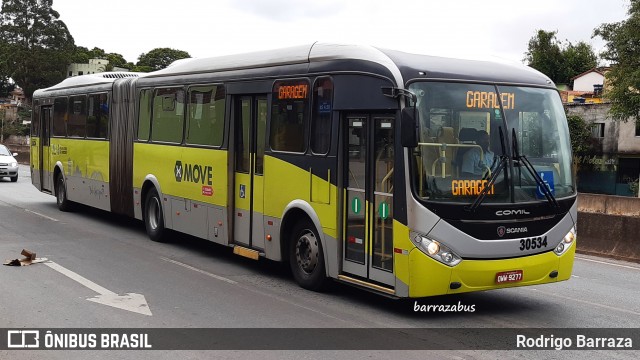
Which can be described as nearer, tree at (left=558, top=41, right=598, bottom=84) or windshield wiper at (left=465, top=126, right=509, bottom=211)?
windshield wiper at (left=465, top=126, right=509, bottom=211)

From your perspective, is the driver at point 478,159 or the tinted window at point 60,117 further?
the tinted window at point 60,117

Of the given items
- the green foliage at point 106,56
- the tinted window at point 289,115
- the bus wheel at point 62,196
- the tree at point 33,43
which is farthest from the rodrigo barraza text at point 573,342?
the green foliage at point 106,56

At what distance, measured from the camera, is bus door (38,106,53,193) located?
2038 cm

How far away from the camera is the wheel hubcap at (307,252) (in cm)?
981

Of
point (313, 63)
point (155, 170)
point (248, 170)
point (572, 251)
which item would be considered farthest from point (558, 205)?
point (155, 170)

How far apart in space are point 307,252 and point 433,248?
2333 mm

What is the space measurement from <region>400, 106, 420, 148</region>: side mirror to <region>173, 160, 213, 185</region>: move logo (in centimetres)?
493

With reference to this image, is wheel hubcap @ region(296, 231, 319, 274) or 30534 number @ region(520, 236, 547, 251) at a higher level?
30534 number @ region(520, 236, 547, 251)

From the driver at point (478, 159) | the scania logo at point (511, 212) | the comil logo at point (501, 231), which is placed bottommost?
the comil logo at point (501, 231)

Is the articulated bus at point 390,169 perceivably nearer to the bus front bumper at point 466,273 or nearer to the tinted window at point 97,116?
the bus front bumper at point 466,273

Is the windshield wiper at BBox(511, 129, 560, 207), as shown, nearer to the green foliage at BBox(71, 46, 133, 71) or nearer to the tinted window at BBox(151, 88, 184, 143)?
the tinted window at BBox(151, 88, 184, 143)

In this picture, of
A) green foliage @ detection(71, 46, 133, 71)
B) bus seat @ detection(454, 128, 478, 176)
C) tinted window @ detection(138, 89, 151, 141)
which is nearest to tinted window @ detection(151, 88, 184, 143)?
tinted window @ detection(138, 89, 151, 141)

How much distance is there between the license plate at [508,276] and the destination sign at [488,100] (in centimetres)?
186

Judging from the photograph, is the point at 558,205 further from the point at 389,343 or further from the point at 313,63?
the point at 313,63
